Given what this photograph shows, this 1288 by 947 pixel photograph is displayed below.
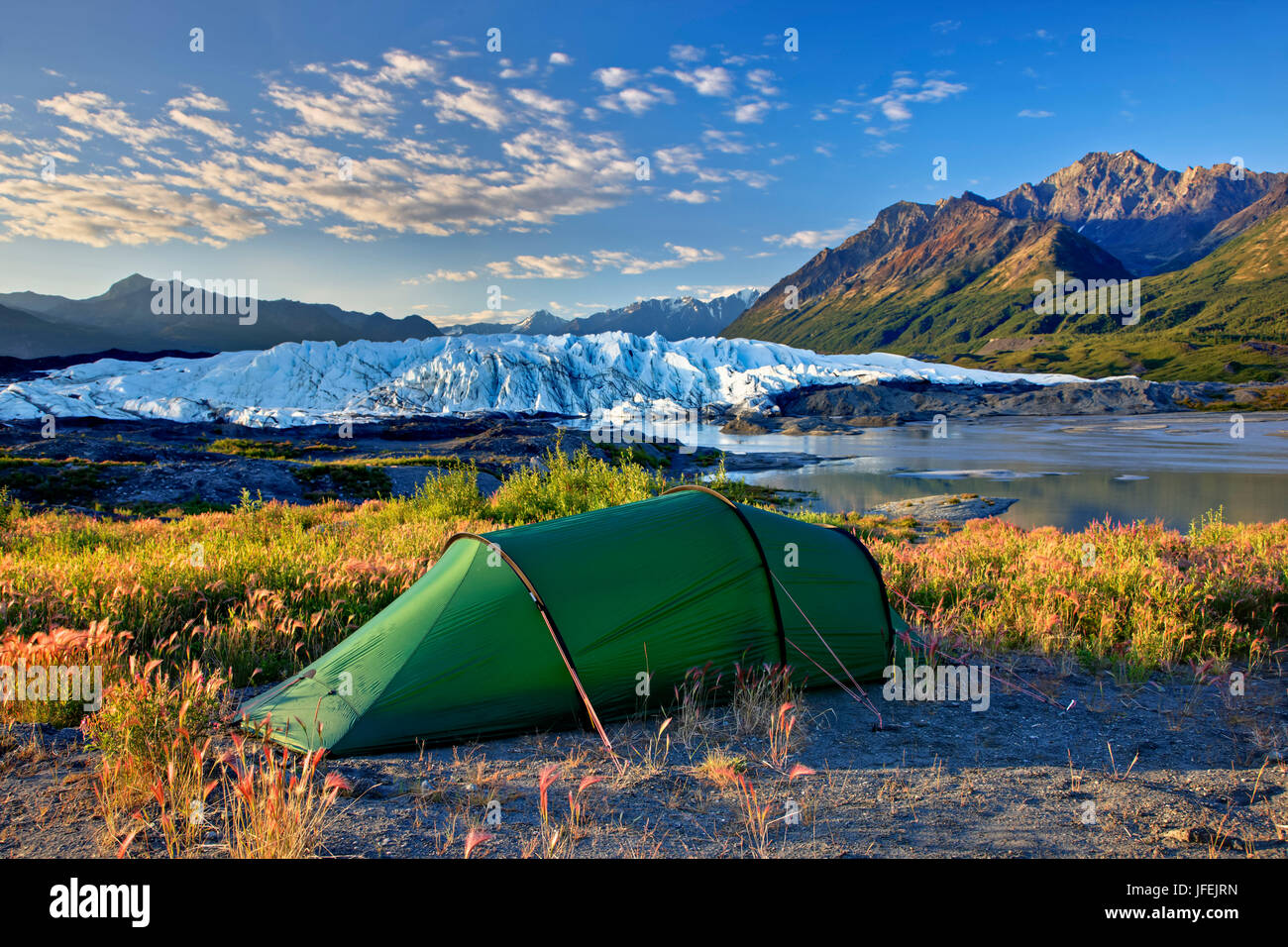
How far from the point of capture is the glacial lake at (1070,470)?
2994cm

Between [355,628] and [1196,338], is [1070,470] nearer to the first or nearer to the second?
[355,628]

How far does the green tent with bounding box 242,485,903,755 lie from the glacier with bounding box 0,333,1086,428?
248ft

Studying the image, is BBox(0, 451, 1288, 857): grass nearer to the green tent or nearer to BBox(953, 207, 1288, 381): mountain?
the green tent

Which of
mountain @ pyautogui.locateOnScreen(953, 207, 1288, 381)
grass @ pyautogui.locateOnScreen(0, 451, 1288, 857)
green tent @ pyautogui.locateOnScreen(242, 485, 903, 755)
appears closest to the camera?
grass @ pyautogui.locateOnScreen(0, 451, 1288, 857)

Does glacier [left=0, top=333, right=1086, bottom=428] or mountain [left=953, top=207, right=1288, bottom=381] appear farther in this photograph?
mountain [left=953, top=207, right=1288, bottom=381]

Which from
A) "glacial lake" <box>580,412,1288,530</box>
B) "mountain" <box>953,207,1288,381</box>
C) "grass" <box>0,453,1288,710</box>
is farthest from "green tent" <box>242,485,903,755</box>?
"mountain" <box>953,207,1288,381</box>

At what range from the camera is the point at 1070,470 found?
43.4 metres

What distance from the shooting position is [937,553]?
409 inches

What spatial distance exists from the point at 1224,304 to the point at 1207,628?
220 metres

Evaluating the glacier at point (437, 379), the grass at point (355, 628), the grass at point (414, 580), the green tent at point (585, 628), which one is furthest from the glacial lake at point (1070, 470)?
the glacier at point (437, 379)

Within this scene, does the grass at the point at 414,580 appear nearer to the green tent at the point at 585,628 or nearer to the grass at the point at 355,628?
the grass at the point at 355,628

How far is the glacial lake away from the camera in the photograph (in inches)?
1179

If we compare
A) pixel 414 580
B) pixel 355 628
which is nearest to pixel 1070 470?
pixel 414 580

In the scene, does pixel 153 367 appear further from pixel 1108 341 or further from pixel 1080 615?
pixel 1108 341
